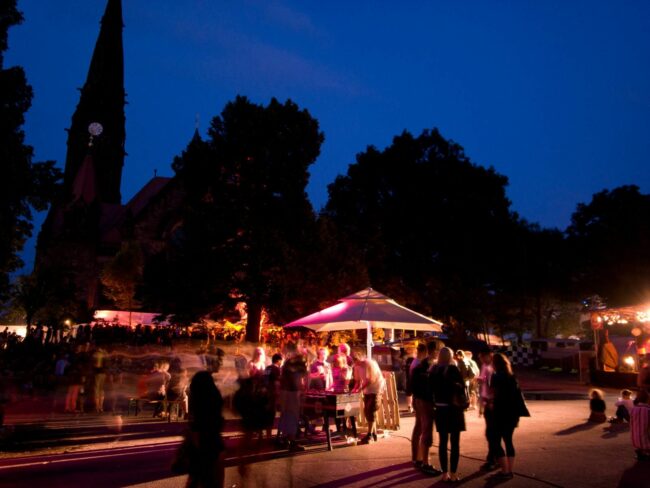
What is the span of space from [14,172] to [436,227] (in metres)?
30.4

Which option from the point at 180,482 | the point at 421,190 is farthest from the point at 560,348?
the point at 180,482

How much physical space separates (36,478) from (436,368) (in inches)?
221

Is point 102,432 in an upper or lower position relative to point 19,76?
lower

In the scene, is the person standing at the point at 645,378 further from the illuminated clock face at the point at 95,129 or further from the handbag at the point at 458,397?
the illuminated clock face at the point at 95,129

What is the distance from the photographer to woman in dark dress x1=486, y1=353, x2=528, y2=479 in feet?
23.9

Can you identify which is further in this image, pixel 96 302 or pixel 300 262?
pixel 96 302

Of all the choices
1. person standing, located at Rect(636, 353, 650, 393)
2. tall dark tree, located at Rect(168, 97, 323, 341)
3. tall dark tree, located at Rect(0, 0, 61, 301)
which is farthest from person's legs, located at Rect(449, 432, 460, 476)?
tall dark tree, located at Rect(168, 97, 323, 341)

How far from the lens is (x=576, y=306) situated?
54.2 meters

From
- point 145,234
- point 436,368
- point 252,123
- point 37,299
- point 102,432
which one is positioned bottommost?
point 102,432

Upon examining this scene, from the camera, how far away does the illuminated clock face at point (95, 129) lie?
57.7 metres

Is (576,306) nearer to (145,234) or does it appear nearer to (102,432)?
(145,234)

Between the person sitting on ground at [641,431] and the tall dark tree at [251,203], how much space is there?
17.8m

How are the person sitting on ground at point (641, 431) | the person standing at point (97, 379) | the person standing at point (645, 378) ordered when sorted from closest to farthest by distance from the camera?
the person sitting on ground at point (641, 431) < the person standing at point (645, 378) < the person standing at point (97, 379)

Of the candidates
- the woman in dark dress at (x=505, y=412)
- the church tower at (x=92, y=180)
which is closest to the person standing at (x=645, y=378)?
the woman in dark dress at (x=505, y=412)
